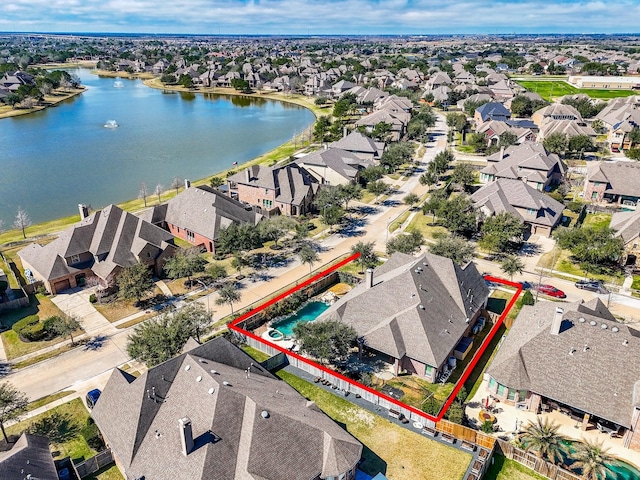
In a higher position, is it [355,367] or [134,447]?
[134,447]

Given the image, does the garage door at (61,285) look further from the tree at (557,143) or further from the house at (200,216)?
the tree at (557,143)

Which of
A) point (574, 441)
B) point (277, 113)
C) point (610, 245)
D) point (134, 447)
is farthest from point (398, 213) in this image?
point (277, 113)

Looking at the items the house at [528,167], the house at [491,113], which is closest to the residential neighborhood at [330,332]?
the house at [528,167]

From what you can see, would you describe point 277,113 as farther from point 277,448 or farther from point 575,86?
point 277,448

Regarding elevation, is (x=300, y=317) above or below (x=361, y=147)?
below

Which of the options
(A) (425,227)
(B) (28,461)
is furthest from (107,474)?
(A) (425,227)

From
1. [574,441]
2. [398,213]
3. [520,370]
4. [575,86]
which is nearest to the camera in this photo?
[574,441]

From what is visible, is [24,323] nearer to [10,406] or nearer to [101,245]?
[101,245]
